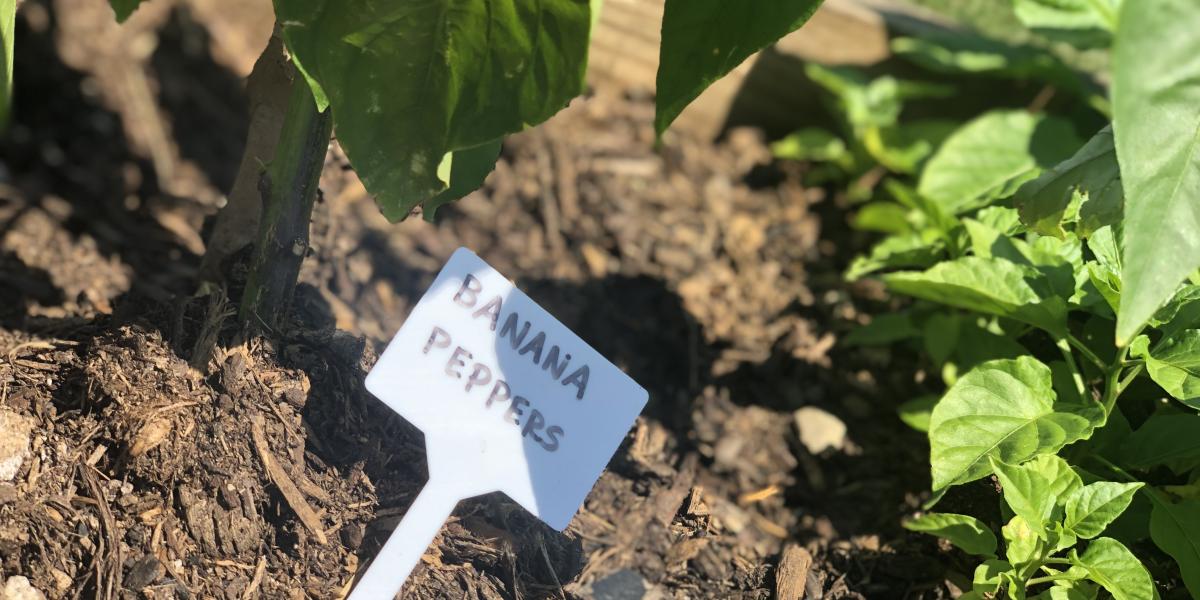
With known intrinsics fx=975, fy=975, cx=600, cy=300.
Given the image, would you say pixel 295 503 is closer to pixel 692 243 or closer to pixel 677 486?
pixel 677 486

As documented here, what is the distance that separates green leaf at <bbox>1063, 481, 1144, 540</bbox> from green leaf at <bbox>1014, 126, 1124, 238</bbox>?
250mm

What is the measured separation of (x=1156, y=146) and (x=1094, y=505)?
38cm

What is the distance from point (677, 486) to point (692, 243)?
72 cm

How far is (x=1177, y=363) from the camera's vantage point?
949mm

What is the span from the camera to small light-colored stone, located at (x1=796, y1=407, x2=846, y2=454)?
4.71 ft

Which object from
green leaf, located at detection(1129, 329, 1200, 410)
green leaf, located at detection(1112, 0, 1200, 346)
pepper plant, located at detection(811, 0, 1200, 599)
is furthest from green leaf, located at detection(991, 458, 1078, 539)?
green leaf, located at detection(1112, 0, 1200, 346)

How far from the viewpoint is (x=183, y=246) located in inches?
58.3

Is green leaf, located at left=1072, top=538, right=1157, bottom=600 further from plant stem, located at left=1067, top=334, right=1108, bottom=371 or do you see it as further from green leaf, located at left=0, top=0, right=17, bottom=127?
green leaf, located at left=0, top=0, right=17, bottom=127

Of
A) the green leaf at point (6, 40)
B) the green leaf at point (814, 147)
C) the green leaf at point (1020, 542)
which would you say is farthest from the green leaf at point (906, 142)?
the green leaf at point (6, 40)

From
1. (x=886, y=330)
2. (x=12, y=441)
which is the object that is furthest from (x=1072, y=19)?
(x=12, y=441)

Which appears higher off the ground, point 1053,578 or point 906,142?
point 906,142

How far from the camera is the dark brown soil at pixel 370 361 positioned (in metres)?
0.96

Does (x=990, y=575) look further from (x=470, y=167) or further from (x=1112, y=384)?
(x=470, y=167)

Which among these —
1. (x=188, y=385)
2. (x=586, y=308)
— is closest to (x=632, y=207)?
(x=586, y=308)
